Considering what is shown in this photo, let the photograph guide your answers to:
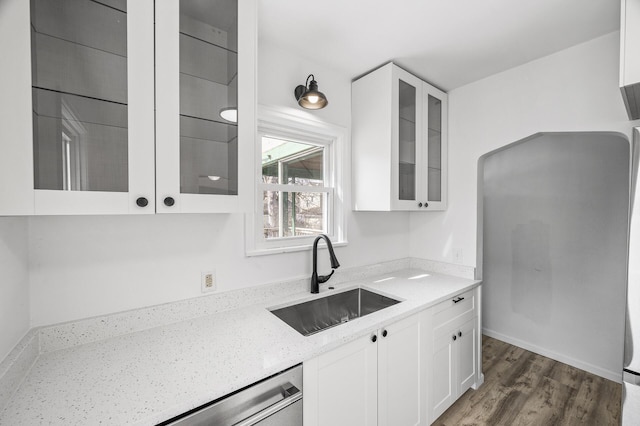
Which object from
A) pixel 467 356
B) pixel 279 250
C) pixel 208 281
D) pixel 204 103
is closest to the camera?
pixel 204 103

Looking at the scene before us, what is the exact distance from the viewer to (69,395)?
0.87 meters

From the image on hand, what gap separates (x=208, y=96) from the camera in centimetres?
115

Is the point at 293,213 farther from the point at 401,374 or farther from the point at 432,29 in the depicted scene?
the point at 432,29

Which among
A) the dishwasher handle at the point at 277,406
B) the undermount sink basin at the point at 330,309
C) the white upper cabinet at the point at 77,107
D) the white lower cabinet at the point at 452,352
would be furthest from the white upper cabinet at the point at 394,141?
the white upper cabinet at the point at 77,107

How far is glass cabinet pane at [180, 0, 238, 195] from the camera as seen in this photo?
109 centimetres

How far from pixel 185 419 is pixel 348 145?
1.84m

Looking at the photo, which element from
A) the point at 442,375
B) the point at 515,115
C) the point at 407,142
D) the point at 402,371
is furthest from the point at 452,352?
the point at 515,115

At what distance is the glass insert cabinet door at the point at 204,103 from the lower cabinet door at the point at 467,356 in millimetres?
1874

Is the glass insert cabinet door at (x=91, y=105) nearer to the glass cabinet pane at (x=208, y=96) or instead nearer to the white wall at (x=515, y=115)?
the glass cabinet pane at (x=208, y=96)

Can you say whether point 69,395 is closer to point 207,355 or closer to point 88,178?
point 207,355

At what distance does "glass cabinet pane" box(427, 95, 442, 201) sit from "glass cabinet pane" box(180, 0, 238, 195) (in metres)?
1.62

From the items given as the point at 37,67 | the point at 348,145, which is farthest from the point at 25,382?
the point at 348,145

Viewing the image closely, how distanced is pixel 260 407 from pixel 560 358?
3.05 m

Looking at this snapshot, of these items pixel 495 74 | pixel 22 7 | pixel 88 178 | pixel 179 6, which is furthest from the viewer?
pixel 495 74
